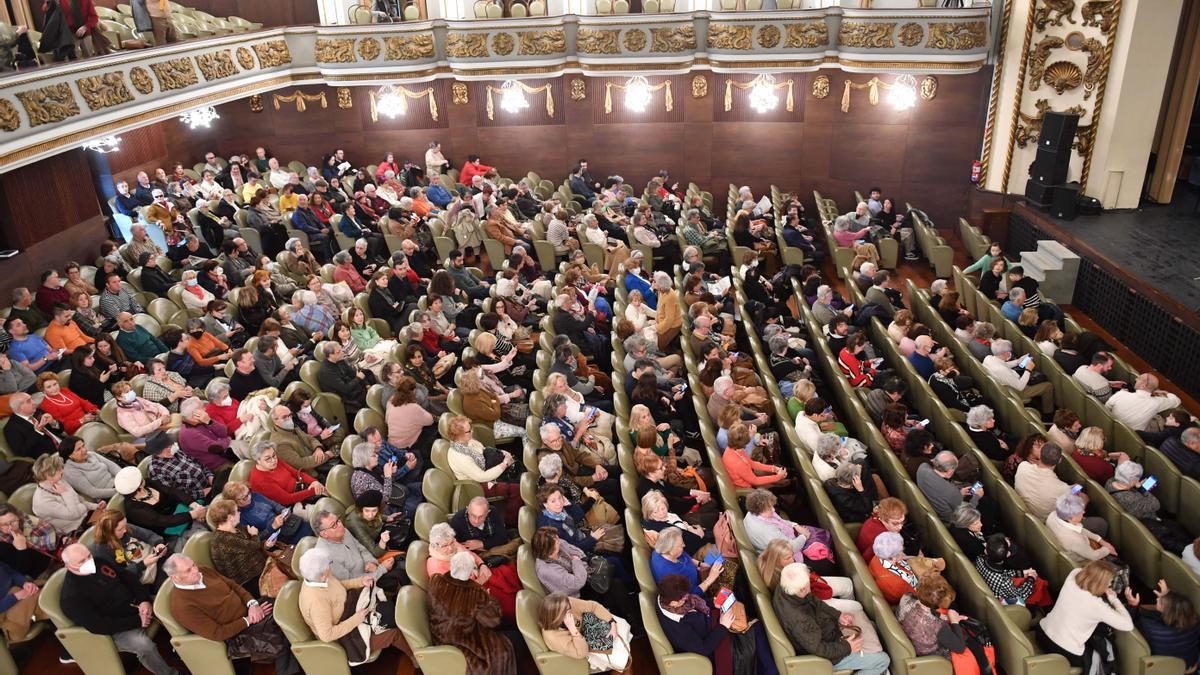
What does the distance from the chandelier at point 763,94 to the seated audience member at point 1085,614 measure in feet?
31.6

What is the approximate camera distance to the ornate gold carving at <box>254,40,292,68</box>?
1127cm

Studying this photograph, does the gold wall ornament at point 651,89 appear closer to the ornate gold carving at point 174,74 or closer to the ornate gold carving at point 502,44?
the ornate gold carving at point 502,44

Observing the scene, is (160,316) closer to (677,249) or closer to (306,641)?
(306,641)

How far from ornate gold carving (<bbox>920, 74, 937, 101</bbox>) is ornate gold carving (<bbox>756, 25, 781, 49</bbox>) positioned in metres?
2.11

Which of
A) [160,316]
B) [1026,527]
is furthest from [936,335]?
[160,316]

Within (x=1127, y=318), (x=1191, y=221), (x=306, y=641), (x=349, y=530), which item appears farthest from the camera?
(x=1191, y=221)

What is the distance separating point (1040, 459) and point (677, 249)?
5.49 metres

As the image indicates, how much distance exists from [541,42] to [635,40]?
139 centimetres

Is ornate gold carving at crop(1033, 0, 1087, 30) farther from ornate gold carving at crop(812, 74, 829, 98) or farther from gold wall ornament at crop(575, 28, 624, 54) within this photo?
gold wall ornament at crop(575, 28, 624, 54)

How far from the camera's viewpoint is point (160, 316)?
6.88 m

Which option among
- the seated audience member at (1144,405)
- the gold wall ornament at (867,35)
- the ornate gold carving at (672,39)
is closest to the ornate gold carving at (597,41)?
the ornate gold carving at (672,39)

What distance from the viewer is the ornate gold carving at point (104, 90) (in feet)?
24.0

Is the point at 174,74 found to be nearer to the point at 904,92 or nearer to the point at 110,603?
the point at 110,603

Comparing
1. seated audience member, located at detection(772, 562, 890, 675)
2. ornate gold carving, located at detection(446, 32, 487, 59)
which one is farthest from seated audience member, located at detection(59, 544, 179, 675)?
ornate gold carving, located at detection(446, 32, 487, 59)
